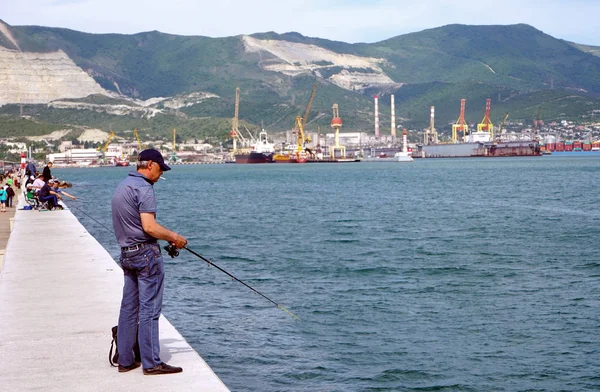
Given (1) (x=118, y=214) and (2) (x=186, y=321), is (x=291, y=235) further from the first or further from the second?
(1) (x=118, y=214)

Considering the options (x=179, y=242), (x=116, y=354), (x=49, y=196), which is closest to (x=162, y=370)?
(x=116, y=354)

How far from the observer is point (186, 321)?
15.4m

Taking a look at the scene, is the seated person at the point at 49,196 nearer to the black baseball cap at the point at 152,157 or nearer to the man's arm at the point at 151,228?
the black baseball cap at the point at 152,157

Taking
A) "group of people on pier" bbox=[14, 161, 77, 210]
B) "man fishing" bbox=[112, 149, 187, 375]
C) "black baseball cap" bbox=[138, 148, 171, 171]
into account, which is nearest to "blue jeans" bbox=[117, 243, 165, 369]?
"man fishing" bbox=[112, 149, 187, 375]

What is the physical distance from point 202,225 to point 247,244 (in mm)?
10014

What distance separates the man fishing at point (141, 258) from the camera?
8.55m

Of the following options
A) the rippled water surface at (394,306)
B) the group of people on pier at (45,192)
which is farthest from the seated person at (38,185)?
the rippled water surface at (394,306)

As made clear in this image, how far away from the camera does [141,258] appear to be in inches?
340

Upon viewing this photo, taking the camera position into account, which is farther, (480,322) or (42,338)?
(480,322)

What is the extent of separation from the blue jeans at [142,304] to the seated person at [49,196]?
20.9m

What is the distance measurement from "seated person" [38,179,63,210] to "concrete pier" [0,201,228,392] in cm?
1147

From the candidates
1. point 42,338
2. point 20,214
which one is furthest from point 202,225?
point 42,338

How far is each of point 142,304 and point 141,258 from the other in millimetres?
472

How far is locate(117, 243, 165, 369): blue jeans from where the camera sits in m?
8.66
